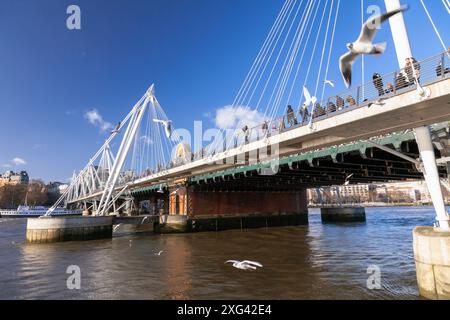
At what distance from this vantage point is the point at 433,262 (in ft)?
37.7

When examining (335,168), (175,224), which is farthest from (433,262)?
(175,224)

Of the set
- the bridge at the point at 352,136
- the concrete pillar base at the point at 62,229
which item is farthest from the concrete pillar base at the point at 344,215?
the concrete pillar base at the point at 62,229

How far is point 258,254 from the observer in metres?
26.2

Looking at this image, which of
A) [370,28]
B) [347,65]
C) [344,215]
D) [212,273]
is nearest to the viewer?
[370,28]

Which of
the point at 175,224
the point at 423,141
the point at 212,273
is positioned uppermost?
the point at 423,141

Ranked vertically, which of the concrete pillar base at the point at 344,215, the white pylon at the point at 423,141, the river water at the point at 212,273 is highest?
the white pylon at the point at 423,141

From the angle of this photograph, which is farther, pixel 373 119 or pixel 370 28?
pixel 373 119

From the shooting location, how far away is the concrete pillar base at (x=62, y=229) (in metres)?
36.6

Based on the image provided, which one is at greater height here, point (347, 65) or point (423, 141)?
point (347, 65)

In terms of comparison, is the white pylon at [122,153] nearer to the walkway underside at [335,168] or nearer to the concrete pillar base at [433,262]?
the walkway underside at [335,168]

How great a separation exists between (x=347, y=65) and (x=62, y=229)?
3626 cm

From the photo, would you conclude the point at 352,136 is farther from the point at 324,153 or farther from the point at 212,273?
the point at 212,273
